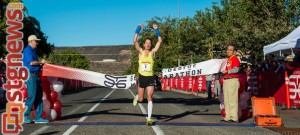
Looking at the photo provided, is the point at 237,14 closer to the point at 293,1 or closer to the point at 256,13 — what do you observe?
the point at 256,13

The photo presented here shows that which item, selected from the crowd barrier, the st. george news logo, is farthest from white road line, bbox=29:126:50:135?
the crowd barrier

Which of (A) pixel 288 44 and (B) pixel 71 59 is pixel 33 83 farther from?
(B) pixel 71 59

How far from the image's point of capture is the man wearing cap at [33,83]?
34.6 feet

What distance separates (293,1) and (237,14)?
7.01 metres

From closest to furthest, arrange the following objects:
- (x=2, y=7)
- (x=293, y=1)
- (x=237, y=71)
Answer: (x=237, y=71)
(x=293, y=1)
(x=2, y=7)

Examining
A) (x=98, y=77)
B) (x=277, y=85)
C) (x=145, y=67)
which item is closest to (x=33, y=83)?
(x=145, y=67)

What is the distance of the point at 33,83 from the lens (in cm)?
1059

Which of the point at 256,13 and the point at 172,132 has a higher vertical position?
the point at 256,13

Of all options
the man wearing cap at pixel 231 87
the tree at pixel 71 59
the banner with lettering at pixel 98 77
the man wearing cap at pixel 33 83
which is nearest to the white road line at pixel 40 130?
the man wearing cap at pixel 33 83

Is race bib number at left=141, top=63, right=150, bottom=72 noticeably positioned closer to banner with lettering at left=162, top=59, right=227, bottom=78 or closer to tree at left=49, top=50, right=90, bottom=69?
banner with lettering at left=162, top=59, right=227, bottom=78

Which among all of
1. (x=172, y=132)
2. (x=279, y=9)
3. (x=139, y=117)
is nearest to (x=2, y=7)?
(x=279, y=9)

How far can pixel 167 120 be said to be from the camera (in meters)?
11.6

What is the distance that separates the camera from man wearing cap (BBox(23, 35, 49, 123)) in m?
10.6

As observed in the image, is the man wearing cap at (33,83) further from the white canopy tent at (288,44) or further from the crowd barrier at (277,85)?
A: the white canopy tent at (288,44)
